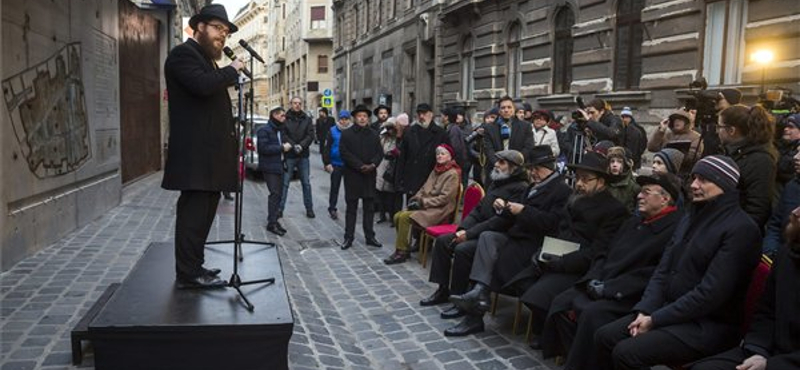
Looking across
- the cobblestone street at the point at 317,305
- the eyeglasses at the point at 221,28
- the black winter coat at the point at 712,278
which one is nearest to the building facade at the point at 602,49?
the cobblestone street at the point at 317,305

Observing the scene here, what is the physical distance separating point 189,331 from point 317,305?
249 cm

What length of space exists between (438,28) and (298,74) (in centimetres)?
3231

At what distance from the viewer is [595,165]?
16.4 ft

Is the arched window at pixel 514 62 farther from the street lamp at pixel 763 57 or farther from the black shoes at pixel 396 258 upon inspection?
the black shoes at pixel 396 258

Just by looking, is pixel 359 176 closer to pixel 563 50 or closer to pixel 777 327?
pixel 777 327

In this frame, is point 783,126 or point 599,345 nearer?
point 599,345

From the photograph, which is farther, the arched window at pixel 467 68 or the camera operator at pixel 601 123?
the arched window at pixel 467 68

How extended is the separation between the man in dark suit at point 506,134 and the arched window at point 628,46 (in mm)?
5263

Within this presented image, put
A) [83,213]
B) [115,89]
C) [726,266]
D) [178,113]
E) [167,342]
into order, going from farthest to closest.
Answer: [115,89], [83,213], [178,113], [167,342], [726,266]

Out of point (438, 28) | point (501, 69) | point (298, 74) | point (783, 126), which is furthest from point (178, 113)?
point (298, 74)

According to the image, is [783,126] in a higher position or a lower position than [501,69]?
lower

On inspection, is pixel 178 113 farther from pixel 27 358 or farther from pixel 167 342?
pixel 27 358

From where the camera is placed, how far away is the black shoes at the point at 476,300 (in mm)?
5383

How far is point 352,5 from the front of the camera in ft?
128
